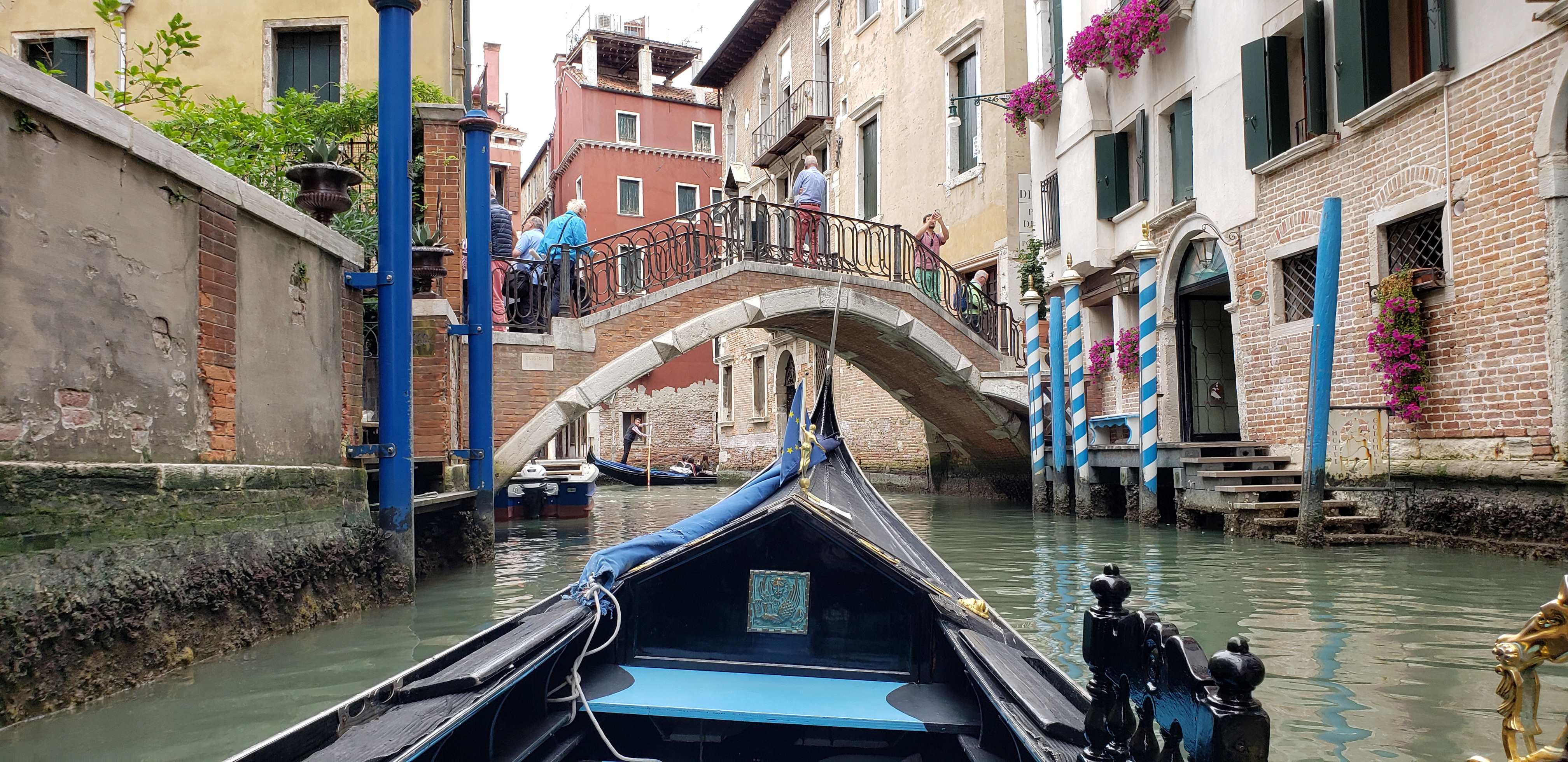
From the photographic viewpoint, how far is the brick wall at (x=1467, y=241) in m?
4.60

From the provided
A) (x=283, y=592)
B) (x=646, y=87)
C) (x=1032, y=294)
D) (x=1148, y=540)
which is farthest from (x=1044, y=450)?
(x=646, y=87)

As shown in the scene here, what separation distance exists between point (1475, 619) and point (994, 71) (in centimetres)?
792

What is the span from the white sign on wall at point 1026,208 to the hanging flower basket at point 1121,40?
81.1 inches

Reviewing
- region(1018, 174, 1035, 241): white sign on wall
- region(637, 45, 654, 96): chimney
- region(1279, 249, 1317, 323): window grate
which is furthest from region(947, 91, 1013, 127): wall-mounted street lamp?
region(637, 45, 654, 96): chimney

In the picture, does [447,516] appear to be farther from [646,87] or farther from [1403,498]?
[646,87]

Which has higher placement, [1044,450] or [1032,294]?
[1032,294]

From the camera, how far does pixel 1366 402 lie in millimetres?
5707

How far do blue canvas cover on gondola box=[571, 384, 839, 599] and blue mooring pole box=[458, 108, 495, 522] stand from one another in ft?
8.34

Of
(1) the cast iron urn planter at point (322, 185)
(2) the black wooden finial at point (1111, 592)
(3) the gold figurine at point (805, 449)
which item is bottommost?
(2) the black wooden finial at point (1111, 592)

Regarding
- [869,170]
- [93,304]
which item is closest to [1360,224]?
[93,304]

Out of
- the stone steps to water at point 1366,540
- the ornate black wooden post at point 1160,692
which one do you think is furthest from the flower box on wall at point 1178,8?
the ornate black wooden post at point 1160,692

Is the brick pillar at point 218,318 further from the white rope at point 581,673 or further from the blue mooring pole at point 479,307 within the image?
the blue mooring pole at point 479,307

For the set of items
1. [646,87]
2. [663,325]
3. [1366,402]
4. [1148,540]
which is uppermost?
[646,87]

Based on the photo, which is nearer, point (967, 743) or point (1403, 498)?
point (967, 743)
